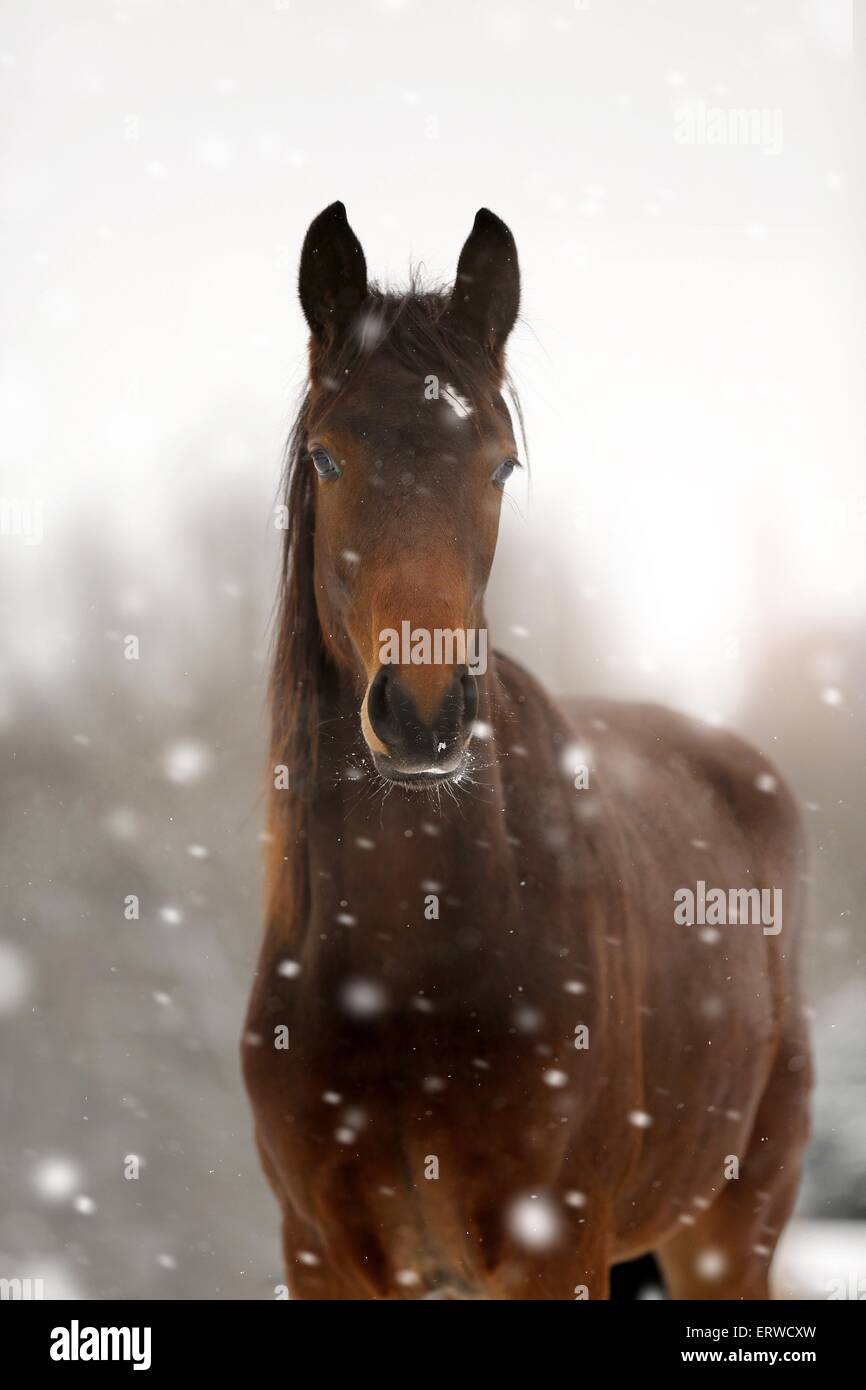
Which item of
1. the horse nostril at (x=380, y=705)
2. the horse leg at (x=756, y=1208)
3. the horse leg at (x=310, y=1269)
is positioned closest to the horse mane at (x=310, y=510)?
the horse nostril at (x=380, y=705)

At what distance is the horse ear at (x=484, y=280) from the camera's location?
157 centimetres

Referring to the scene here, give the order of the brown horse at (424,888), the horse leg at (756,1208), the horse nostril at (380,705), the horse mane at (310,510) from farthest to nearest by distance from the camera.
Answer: the horse leg at (756,1208), the horse mane at (310,510), the brown horse at (424,888), the horse nostril at (380,705)

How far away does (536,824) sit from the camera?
158 cm

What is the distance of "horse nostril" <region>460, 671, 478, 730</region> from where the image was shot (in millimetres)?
1242

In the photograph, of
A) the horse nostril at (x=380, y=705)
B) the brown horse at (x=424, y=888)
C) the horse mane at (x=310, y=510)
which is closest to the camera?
the horse nostril at (x=380, y=705)

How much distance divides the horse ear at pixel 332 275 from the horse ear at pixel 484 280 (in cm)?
15

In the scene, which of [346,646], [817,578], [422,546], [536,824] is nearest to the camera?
[422,546]

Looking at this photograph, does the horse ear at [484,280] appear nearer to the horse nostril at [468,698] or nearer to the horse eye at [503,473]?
the horse eye at [503,473]

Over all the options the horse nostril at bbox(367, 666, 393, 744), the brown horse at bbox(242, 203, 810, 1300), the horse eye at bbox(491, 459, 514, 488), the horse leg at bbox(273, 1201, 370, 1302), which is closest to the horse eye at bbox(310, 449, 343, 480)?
the brown horse at bbox(242, 203, 810, 1300)

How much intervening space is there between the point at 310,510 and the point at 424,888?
616 mm

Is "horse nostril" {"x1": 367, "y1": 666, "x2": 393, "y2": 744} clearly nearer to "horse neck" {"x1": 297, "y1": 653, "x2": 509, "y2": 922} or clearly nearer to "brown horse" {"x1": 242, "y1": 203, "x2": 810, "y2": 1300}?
"brown horse" {"x1": 242, "y1": 203, "x2": 810, "y2": 1300}
